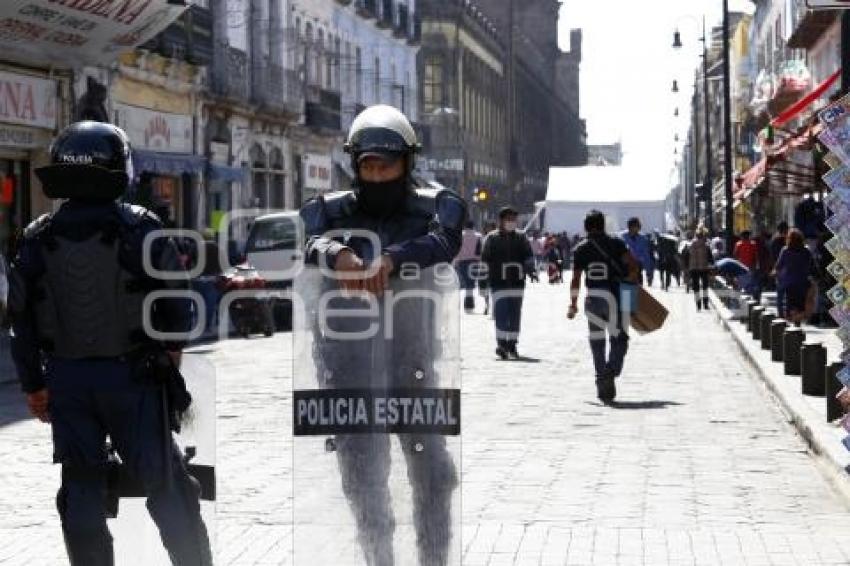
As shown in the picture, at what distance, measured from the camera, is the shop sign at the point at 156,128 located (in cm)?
3218

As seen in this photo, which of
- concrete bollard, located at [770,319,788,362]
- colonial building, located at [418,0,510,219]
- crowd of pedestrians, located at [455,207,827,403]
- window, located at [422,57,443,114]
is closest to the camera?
crowd of pedestrians, located at [455,207,827,403]

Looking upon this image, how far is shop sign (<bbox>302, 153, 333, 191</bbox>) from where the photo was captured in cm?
4812

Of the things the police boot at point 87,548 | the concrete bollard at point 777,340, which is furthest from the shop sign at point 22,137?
the police boot at point 87,548

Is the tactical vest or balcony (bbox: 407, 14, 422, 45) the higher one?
balcony (bbox: 407, 14, 422, 45)

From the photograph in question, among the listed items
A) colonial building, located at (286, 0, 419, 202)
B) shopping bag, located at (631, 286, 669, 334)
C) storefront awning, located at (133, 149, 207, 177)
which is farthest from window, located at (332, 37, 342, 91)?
shopping bag, located at (631, 286, 669, 334)

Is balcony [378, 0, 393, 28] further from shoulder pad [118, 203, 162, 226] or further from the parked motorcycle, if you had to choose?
shoulder pad [118, 203, 162, 226]

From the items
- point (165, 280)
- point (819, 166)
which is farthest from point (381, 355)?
point (819, 166)

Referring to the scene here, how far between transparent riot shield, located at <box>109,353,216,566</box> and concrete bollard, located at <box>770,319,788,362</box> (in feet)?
36.0

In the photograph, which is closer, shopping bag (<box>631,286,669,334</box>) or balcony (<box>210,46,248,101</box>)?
shopping bag (<box>631,286,669,334</box>)

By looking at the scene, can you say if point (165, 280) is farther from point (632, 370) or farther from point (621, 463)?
point (632, 370)

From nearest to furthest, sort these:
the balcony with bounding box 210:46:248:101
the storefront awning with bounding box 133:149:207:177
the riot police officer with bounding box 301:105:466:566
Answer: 1. the riot police officer with bounding box 301:105:466:566
2. the storefront awning with bounding box 133:149:207:177
3. the balcony with bounding box 210:46:248:101

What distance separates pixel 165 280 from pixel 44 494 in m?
4.04

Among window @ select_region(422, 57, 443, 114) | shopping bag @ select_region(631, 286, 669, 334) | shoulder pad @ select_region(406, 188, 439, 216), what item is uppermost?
window @ select_region(422, 57, 443, 114)

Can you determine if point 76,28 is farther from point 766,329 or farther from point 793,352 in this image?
point 793,352
